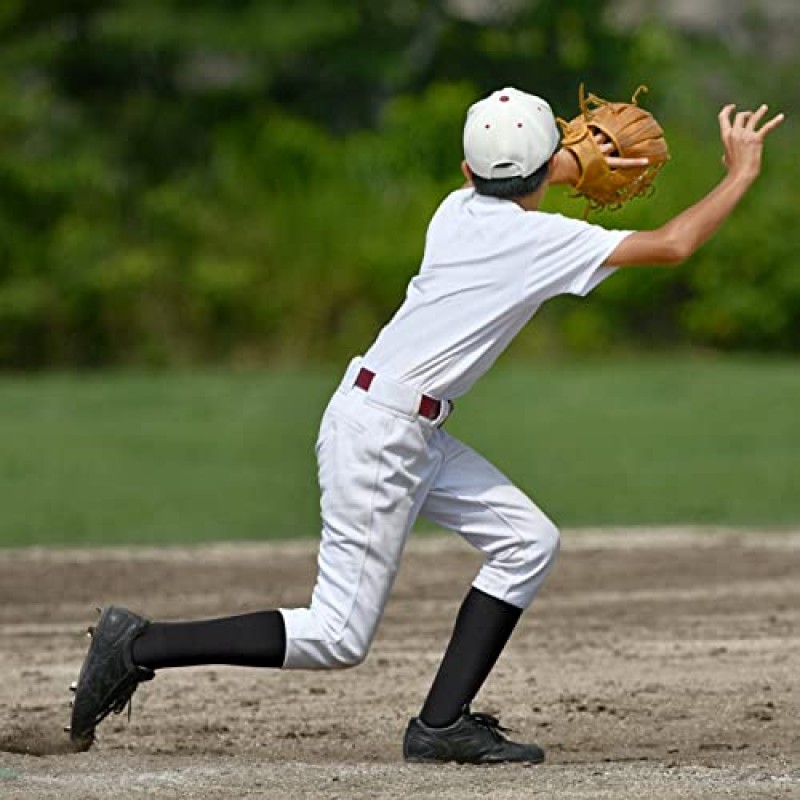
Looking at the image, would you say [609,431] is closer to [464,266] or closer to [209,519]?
[209,519]

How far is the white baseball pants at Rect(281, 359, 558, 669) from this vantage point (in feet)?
19.8

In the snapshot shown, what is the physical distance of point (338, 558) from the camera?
Result: 6.11m

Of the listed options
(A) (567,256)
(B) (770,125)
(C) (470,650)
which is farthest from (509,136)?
(C) (470,650)

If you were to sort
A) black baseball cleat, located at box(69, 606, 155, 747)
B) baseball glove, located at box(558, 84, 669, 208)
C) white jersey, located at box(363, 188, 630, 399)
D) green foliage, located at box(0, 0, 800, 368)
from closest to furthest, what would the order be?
1. white jersey, located at box(363, 188, 630, 399)
2. baseball glove, located at box(558, 84, 669, 208)
3. black baseball cleat, located at box(69, 606, 155, 747)
4. green foliage, located at box(0, 0, 800, 368)

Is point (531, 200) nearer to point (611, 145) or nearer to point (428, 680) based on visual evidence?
point (611, 145)

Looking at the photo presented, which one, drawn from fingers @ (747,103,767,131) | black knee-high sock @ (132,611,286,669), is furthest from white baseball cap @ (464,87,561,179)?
black knee-high sock @ (132,611,286,669)

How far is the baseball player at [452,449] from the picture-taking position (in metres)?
5.91

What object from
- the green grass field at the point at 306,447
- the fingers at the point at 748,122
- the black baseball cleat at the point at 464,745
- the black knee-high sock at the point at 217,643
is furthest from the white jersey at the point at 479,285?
the green grass field at the point at 306,447

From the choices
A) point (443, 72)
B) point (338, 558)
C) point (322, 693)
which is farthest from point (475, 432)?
point (443, 72)

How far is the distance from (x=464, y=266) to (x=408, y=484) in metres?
0.64

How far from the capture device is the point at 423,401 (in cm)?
605

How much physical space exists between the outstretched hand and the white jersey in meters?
0.37

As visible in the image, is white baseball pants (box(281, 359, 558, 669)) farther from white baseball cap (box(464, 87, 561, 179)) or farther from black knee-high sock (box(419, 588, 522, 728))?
white baseball cap (box(464, 87, 561, 179))

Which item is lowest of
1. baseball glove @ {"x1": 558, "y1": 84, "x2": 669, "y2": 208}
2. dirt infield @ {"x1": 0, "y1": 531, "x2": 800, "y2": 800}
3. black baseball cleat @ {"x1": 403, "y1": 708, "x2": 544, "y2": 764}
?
dirt infield @ {"x1": 0, "y1": 531, "x2": 800, "y2": 800}
